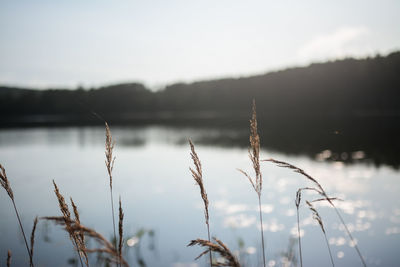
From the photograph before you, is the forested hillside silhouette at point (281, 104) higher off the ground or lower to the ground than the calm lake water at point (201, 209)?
higher

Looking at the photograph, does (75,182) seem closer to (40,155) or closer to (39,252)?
(39,252)

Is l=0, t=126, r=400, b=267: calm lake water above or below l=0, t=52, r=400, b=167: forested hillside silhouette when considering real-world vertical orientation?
below

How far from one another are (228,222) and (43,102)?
138 meters

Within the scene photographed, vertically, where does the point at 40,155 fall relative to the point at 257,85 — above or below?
below

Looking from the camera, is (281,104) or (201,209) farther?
(281,104)

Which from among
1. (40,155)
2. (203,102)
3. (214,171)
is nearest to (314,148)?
(214,171)

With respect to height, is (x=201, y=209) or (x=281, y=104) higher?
(x=281, y=104)

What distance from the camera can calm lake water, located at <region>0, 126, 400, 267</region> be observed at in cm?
1094

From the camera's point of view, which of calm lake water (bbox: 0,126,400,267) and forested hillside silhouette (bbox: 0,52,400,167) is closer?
calm lake water (bbox: 0,126,400,267)

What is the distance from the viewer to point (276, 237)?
1262 centimetres

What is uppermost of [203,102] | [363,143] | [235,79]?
[235,79]

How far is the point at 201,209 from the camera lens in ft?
55.0

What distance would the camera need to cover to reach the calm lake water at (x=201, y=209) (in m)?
10.9

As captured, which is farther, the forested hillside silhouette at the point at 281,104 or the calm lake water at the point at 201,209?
the forested hillside silhouette at the point at 281,104
